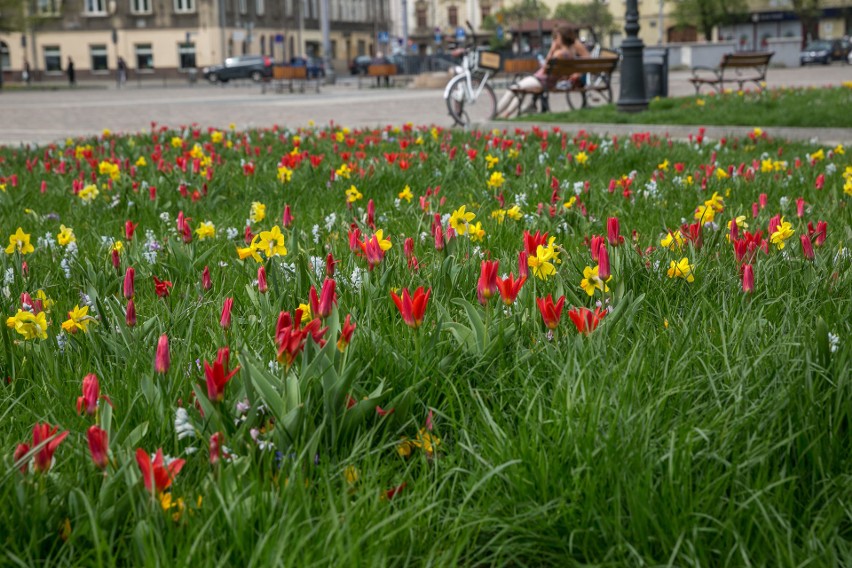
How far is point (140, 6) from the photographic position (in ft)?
242

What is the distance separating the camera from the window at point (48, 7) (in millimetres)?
72250

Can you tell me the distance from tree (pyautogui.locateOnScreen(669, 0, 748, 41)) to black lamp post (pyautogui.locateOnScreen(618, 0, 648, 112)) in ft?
219

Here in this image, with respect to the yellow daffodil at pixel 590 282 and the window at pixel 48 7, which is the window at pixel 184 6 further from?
the yellow daffodil at pixel 590 282

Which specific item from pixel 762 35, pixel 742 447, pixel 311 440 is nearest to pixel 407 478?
pixel 311 440

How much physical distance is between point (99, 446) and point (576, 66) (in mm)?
14468

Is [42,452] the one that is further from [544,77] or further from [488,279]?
[544,77]

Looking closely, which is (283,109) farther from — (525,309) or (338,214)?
(525,309)

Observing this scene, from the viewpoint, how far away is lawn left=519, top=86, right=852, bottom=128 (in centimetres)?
1102

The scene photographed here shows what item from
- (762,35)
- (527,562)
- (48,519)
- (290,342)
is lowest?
(527,562)

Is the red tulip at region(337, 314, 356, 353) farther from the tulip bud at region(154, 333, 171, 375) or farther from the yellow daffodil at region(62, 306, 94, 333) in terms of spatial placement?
the yellow daffodil at region(62, 306, 94, 333)

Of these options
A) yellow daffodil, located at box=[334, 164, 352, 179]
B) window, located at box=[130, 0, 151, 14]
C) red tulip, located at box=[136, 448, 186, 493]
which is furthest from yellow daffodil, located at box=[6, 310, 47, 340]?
window, located at box=[130, 0, 151, 14]

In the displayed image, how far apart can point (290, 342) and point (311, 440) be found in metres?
0.20

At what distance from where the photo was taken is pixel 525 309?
256cm

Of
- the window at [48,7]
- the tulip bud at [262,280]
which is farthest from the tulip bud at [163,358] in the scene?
the window at [48,7]
